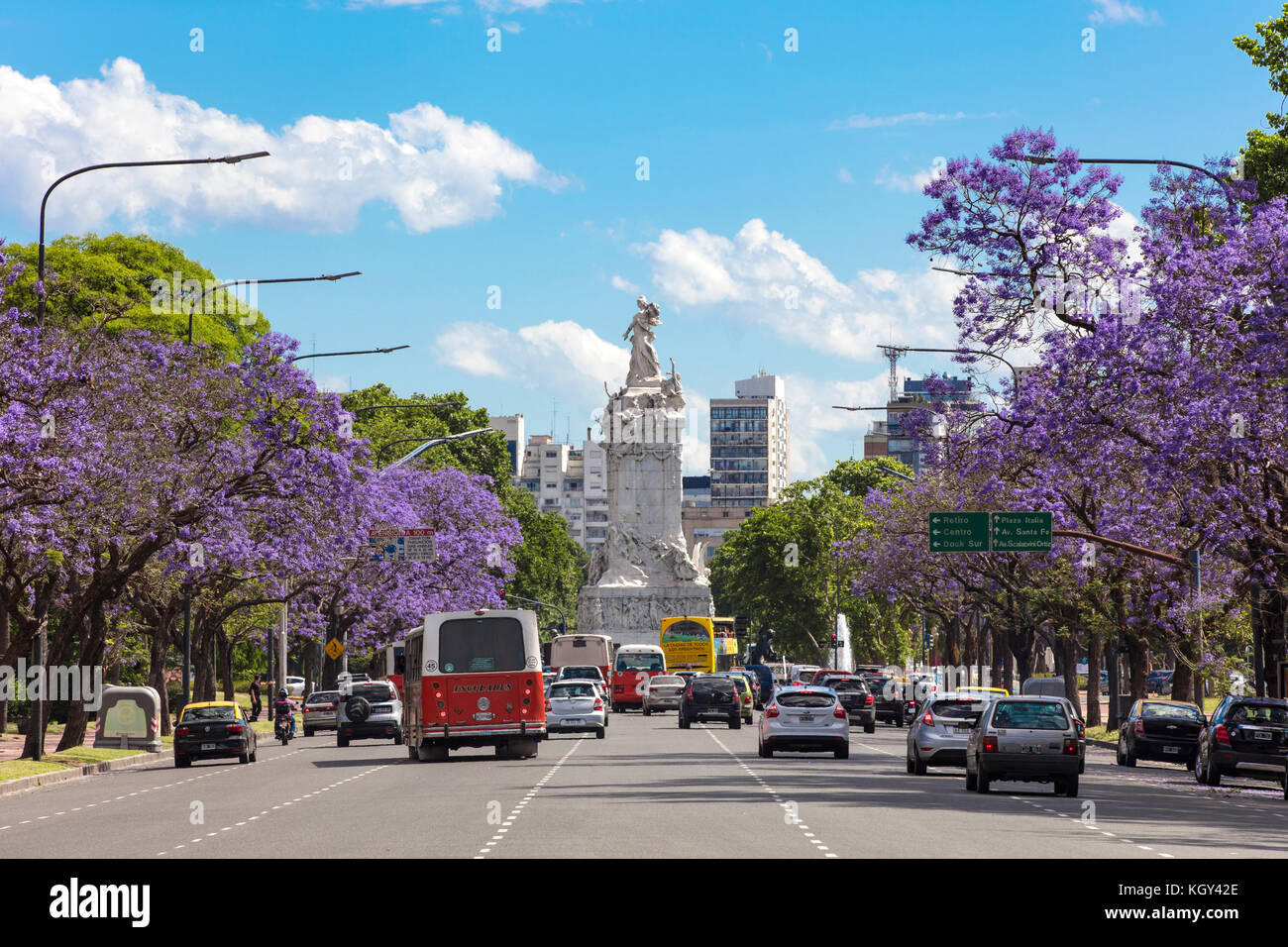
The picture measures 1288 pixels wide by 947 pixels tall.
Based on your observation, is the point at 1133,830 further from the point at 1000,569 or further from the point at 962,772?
the point at 1000,569

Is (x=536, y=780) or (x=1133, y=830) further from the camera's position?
(x=536, y=780)

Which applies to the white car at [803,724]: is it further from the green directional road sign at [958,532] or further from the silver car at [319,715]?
the silver car at [319,715]

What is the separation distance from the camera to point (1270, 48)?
34812 millimetres

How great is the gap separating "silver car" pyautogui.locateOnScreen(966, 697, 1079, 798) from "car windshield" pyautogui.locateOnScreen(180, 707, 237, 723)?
18121 mm

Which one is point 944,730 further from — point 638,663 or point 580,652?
point 580,652

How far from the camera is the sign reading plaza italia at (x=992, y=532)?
44719 millimetres

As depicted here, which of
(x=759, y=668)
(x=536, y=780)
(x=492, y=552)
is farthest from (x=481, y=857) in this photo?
(x=759, y=668)

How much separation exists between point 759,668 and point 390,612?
21.1 meters

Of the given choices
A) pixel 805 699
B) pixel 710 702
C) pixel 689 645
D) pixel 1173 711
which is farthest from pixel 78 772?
pixel 689 645

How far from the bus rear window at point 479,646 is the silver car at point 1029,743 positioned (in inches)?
483

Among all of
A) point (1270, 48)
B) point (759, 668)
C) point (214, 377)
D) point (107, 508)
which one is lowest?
point (759, 668)

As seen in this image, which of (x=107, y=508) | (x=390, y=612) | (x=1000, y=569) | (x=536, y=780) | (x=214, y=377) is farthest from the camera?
(x=390, y=612)

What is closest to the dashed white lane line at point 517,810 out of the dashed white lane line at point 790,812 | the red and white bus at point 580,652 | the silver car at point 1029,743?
the dashed white lane line at point 790,812

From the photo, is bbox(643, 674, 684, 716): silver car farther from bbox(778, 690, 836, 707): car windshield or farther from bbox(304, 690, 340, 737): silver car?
bbox(778, 690, 836, 707): car windshield
